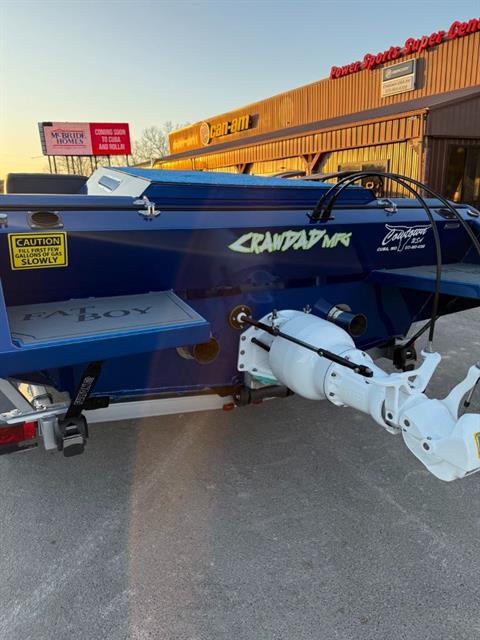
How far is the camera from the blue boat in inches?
67.1

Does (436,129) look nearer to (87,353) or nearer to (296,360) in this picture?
(296,360)

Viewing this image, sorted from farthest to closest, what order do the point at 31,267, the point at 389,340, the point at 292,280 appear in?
the point at 389,340 → the point at 292,280 → the point at 31,267

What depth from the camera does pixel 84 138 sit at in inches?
1284

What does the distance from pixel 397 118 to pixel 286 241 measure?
1153 cm

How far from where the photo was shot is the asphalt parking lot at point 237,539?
1753mm

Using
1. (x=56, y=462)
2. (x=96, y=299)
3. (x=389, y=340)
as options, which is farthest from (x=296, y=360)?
(x=56, y=462)

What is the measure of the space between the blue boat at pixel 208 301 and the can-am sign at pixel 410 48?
12.4m

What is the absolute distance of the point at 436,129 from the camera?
11.8m

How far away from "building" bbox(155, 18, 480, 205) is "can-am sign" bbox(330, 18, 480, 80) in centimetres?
3

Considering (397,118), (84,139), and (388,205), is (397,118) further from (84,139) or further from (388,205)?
(84,139)

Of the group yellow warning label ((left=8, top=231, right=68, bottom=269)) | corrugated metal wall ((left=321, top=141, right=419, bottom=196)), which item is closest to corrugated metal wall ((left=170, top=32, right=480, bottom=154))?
corrugated metal wall ((left=321, top=141, right=419, bottom=196))

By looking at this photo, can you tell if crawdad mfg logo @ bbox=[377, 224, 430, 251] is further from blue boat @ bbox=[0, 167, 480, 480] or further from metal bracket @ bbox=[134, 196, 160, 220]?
metal bracket @ bbox=[134, 196, 160, 220]

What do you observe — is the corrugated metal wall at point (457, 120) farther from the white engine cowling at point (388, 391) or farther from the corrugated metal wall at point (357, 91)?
the white engine cowling at point (388, 391)

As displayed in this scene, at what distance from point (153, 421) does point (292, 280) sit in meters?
1.41
